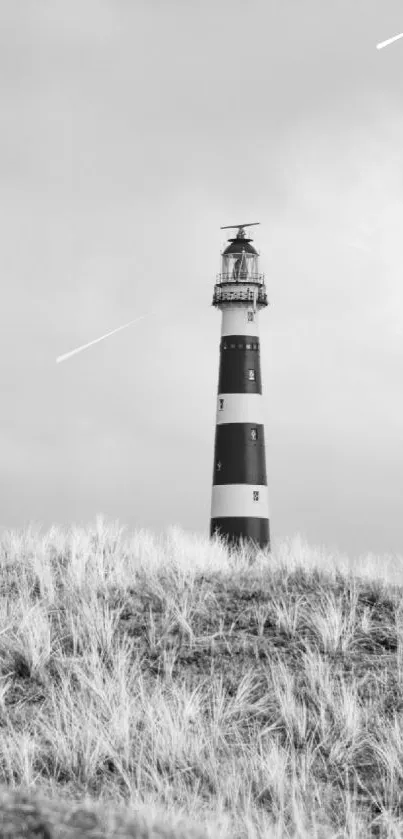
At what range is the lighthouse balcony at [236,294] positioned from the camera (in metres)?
37.2

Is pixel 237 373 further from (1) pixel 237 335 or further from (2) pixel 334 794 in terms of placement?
(2) pixel 334 794

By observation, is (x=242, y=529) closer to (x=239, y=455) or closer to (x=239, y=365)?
(x=239, y=455)

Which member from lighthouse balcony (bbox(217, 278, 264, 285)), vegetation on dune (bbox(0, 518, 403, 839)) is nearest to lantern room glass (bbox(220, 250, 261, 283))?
lighthouse balcony (bbox(217, 278, 264, 285))

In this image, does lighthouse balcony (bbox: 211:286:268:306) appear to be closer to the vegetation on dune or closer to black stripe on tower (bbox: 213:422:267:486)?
black stripe on tower (bbox: 213:422:267:486)

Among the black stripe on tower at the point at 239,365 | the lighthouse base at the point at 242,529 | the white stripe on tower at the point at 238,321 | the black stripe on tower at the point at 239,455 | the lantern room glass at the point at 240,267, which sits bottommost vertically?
the lighthouse base at the point at 242,529

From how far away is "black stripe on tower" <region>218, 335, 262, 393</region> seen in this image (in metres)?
36.2

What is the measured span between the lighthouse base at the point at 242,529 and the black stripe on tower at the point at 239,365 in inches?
164

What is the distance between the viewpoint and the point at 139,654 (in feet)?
41.5

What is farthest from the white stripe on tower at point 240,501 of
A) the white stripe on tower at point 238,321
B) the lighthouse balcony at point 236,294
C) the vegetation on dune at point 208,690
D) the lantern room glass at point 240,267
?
the vegetation on dune at point 208,690

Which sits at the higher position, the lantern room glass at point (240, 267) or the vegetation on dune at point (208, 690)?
the lantern room glass at point (240, 267)

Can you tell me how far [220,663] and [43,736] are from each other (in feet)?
8.03

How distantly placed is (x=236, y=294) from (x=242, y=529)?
7901 millimetres

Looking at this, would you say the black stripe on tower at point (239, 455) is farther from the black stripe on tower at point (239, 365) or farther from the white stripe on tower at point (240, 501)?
the black stripe on tower at point (239, 365)

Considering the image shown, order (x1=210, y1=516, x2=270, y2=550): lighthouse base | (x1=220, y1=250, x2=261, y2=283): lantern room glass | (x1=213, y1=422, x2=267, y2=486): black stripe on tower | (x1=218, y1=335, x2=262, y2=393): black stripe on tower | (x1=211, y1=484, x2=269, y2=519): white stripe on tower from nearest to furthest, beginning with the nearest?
1. (x1=210, y1=516, x2=270, y2=550): lighthouse base
2. (x1=211, y1=484, x2=269, y2=519): white stripe on tower
3. (x1=213, y1=422, x2=267, y2=486): black stripe on tower
4. (x1=218, y1=335, x2=262, y2=393): black stripe on tower
5. (x1=220, y1=250, x2=261, y2=283): lantern room glass
